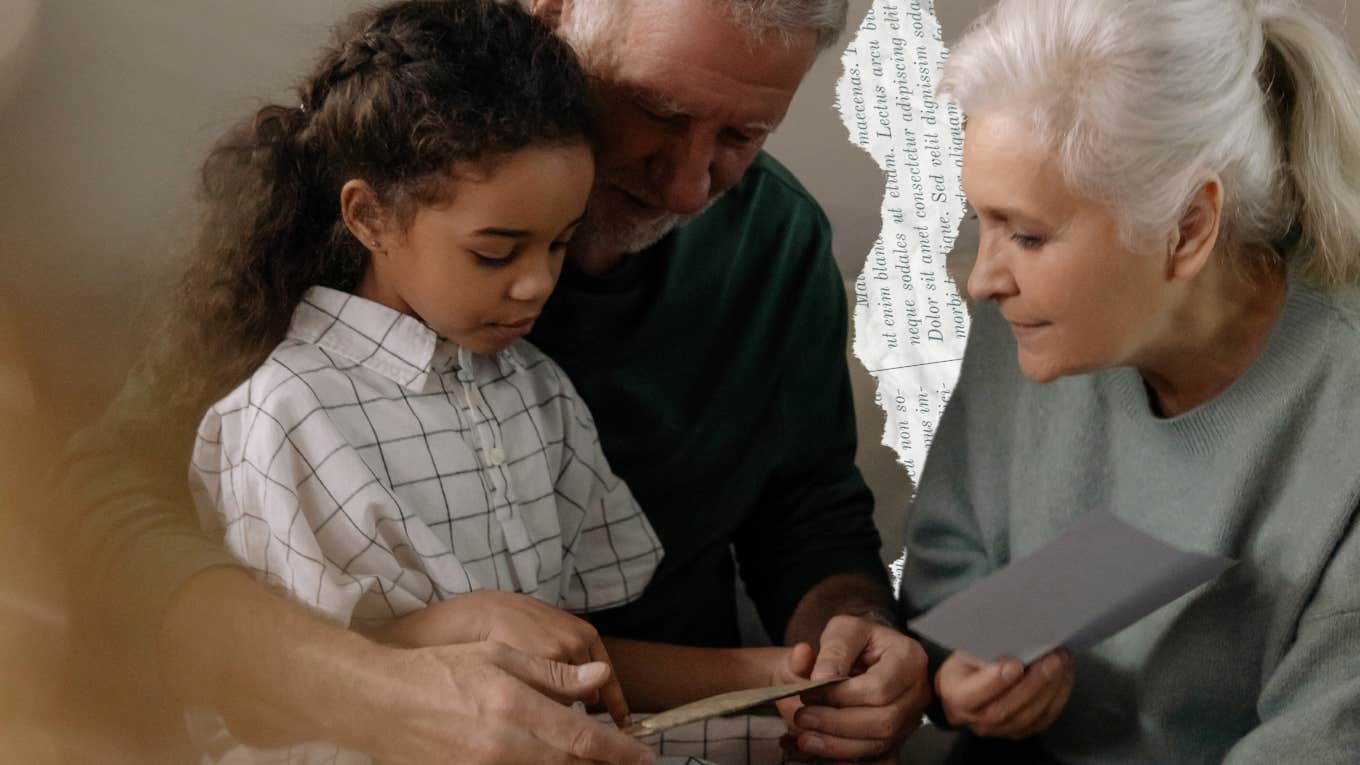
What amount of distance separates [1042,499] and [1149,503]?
0.09 meters

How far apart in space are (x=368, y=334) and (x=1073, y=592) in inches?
18.3

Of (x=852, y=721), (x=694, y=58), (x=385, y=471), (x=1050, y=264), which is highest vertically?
(x=694, y=58)

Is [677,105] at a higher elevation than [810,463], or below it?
higher

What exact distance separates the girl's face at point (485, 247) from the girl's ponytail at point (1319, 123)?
464 millimetres

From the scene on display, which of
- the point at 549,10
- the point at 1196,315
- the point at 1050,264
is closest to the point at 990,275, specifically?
the point at 1050,264

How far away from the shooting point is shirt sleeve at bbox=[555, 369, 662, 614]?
979 mm

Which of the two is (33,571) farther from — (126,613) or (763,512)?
(763,512)

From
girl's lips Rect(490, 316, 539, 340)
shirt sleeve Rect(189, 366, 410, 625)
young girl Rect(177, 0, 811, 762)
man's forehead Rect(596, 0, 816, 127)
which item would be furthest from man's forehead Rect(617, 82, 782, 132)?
shirt sleeve Rect(189, 366, 410, 625)

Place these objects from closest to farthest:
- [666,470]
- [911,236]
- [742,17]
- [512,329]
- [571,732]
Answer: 1. [571,732]
2. [512,329]
3. [742,17]
4. [666,470]
5. [911,236]

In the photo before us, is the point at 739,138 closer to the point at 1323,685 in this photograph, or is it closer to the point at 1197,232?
the point at 1197,232

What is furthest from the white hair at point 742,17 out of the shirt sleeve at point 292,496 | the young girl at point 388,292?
the shirt sleeve at point 292,496

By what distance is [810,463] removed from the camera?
3.96 feet

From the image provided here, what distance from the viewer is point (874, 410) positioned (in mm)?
1295

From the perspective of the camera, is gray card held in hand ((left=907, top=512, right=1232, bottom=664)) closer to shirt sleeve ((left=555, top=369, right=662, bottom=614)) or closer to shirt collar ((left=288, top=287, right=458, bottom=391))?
shirt sleeve ((left=555, top=369, right=662, bottom=614))
